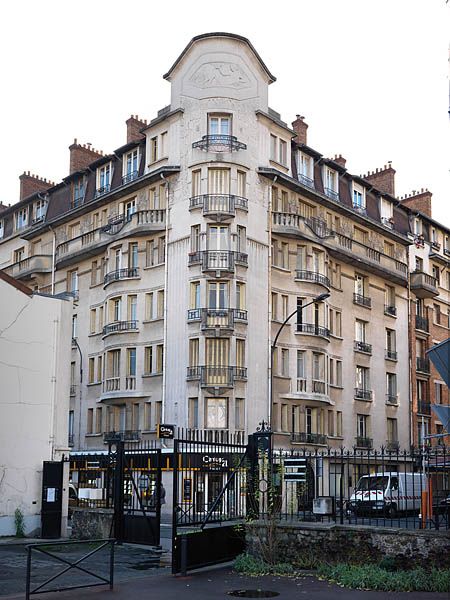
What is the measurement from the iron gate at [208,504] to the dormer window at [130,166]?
27585 mm

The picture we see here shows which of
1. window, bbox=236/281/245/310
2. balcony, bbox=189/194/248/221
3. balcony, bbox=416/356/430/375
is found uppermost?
balcony, bbox=189/194/248/221

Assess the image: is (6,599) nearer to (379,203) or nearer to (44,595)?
(44,595)

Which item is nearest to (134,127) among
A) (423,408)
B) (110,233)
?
(110,233)

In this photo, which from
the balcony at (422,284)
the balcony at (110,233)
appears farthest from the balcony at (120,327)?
the balcony at (422,284)

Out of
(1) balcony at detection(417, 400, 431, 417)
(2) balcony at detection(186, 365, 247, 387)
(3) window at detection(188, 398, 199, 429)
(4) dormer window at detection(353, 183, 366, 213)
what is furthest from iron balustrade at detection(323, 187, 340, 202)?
(3) window at detection(188, 398, 199, 429)

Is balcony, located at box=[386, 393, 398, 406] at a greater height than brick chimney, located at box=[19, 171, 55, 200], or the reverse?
brick chimney, located at box=[19, 171, 55, 200]

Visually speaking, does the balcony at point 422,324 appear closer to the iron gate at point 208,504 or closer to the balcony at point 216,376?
the balcony at point 216,376

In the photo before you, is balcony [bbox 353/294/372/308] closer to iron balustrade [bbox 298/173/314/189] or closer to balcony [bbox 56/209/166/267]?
iron balustrade [bbox 298/173/314/189]

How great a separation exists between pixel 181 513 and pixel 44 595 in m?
3.54

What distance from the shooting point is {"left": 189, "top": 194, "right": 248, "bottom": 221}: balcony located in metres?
38.9

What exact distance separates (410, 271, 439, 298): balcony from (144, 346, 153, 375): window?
18442 millimetres

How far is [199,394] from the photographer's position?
3759 centimetres

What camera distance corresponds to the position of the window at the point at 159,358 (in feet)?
131

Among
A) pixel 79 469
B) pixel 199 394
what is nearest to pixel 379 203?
pixel 199 394
